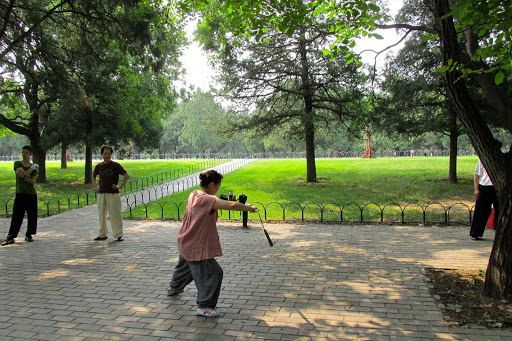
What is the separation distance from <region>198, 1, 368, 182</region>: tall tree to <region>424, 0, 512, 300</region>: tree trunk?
36.9 feet

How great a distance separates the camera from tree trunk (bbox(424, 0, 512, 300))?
4.68m

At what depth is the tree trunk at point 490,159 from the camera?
15.4 feet

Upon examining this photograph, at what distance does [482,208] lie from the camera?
7.43 metres

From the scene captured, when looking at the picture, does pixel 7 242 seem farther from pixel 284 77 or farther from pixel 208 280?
pixel 284 77

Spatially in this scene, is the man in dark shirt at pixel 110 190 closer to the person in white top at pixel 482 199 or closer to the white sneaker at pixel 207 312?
the white sneaker at pixel 207 312

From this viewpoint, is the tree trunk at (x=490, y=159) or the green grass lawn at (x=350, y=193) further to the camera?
the green grass lawn at (x=350, y=193)

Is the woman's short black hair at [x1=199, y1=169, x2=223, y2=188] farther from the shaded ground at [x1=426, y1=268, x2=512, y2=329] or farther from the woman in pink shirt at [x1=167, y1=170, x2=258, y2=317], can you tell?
the shaded ground at [x1=426, y1=268, x2=512, y2=329]

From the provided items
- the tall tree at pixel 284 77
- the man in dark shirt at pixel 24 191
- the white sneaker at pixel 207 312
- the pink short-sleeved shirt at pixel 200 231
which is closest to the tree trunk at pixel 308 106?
the tall tree at pixel 284 77

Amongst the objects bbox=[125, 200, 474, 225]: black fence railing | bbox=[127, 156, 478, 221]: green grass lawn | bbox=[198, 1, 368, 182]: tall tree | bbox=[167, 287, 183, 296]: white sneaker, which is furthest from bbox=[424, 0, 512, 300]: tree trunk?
bbox=[198, 1, 368, 182]: tall tree

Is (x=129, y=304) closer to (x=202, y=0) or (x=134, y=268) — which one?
(x=134, y=268)

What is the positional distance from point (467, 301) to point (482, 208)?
3300 millimetres

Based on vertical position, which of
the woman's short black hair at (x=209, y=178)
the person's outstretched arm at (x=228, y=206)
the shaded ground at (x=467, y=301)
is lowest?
the shaded ground at (x=467, y=301)

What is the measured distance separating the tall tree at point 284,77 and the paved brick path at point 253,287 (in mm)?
9290

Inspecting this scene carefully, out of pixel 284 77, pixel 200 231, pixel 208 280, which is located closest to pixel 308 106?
pixel 284 77
